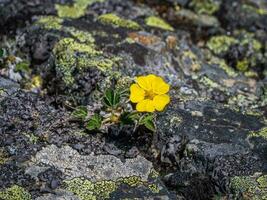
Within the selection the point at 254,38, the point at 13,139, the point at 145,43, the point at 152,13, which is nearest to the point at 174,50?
the point at 145,43

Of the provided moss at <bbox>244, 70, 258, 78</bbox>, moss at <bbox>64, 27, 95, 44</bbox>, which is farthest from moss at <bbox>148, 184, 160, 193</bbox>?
moss at <bbox>244, 70, 258, 78</bbox>

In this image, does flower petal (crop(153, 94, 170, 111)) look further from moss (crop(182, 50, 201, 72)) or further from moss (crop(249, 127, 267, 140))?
moss (crop(182, 50, 201, 72))

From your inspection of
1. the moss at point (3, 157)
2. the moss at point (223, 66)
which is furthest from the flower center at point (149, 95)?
the moss at point (223, 66)

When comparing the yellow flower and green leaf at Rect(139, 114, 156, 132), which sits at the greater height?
the yellow flower

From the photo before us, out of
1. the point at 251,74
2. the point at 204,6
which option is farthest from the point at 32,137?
the point at 204,6

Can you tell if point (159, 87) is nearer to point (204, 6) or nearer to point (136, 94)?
point (136, 94)
